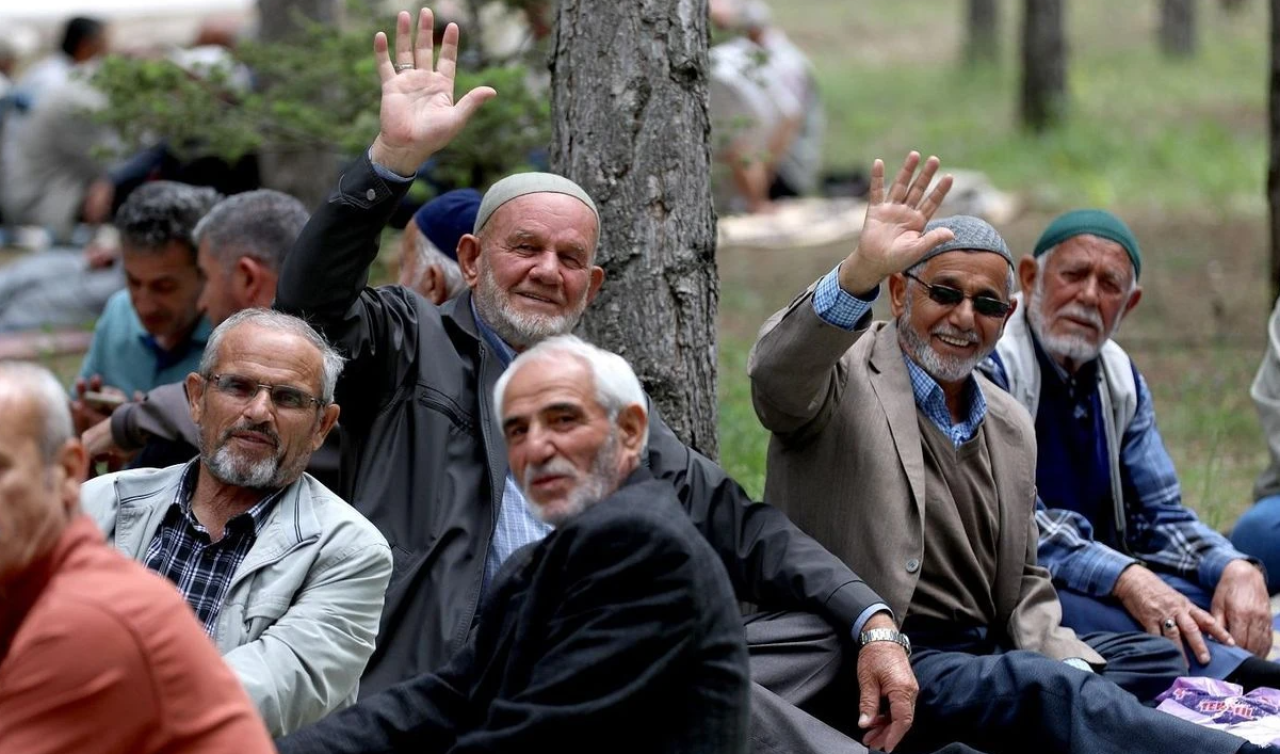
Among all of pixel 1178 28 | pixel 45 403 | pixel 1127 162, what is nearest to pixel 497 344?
pixel 45 403

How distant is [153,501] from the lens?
3.90 m

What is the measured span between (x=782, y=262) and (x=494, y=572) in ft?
25.0

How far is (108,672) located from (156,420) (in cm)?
234

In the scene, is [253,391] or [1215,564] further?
[1215,564]

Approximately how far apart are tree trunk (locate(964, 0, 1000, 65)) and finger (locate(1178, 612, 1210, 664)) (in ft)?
62.5

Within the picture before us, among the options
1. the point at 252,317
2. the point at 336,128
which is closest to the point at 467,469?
the point at 252,317

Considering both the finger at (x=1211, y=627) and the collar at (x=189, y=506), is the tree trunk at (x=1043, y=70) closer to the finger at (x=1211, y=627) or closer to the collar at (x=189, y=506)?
the finger at (x=1211, y=627)

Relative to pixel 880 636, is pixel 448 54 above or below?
above

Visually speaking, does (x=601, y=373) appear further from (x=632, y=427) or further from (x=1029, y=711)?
(x=1029, y=711)

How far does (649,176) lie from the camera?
5152 millimetres

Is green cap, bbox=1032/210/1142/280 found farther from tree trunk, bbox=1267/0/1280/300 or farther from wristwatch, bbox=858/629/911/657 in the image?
tree trunk, bbox=1267/0/1280/300

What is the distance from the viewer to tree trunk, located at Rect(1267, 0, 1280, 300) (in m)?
7.98

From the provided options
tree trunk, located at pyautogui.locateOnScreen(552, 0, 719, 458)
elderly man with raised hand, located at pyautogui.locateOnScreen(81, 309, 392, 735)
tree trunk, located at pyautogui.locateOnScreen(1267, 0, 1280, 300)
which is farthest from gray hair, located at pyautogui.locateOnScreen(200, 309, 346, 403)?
tree trunk, located at pyautogui.locateOnScreen(1267, 0, 1280, 300)

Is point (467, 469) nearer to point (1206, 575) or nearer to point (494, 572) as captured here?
point (494, 572)
